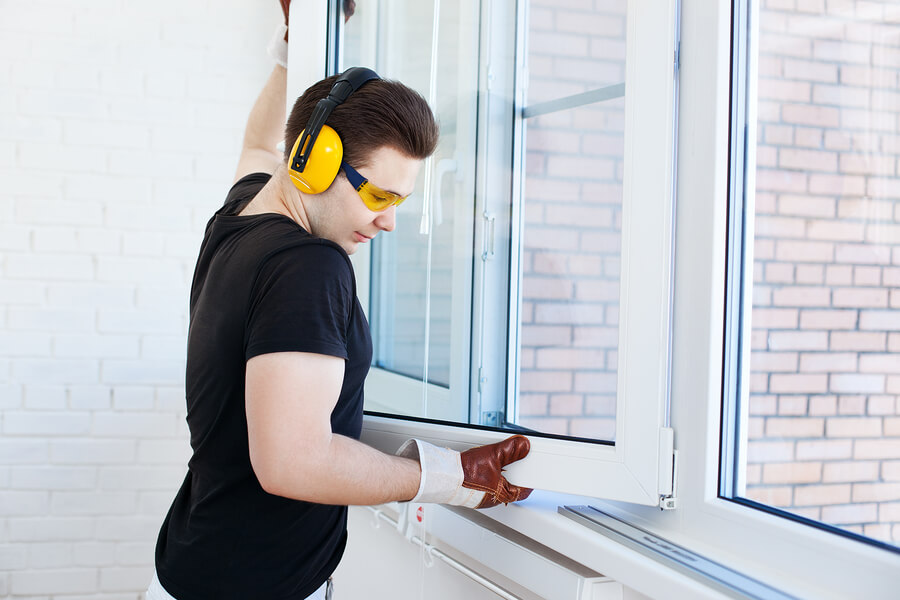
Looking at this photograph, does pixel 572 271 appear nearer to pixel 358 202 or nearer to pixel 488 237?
pixel 488 237

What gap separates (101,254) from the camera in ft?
8.68

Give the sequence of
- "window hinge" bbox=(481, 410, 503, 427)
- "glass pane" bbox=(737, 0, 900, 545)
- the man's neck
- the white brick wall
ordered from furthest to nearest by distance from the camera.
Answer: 1. the white brick wall
2. "window hinge" bbox=(481, 410, 503, 427)
3. the man's neck
4. "glass pane" bbox=(737, 0, 900, 545)

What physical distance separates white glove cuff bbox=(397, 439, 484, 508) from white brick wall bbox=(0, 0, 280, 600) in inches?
69.4

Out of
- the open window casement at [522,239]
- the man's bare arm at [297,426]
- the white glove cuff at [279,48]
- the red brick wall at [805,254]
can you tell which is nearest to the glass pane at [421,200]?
the open window casement at [522,239]

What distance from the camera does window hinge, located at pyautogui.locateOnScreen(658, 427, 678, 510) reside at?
112 centimetres

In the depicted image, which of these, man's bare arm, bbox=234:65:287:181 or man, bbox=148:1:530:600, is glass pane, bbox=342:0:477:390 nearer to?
man's bare arm, bbox=234:65:287:181

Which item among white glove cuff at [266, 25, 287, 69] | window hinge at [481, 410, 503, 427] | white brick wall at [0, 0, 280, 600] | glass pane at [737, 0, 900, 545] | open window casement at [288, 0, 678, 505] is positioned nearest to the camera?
glass pane at [737, 0, 900, 545]

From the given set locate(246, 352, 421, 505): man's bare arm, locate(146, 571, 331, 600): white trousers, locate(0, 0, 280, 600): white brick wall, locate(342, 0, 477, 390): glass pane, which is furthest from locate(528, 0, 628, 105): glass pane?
locate(0, 0, 280, 600): white brick wall

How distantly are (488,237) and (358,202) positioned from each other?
1.25ft

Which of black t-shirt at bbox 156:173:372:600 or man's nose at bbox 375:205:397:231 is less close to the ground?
man's nose at bbox 375:205:397:231

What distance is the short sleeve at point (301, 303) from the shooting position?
1002mm

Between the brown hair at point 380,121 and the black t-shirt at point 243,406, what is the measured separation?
0.17 m

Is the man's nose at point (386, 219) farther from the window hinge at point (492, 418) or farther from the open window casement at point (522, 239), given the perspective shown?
the window hinge at point (492, 418)

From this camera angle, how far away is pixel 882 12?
2.96 ft
